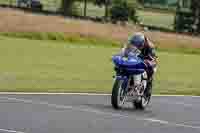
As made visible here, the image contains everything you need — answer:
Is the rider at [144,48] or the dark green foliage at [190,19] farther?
the dark green foliage at [190,19]

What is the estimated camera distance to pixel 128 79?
17297 mm

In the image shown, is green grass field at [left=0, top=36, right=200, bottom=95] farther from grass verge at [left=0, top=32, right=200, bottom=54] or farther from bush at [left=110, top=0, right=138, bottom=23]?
bush at [left=110, top=0, right=138, bottom=23]

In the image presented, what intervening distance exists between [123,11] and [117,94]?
59226 mm

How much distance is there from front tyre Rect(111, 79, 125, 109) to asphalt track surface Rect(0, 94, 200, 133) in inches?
7.1

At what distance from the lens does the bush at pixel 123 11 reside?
75438mm

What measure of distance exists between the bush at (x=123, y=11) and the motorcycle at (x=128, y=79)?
185ft

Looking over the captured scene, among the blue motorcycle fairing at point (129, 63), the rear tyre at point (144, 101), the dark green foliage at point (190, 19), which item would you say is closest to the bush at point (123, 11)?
the dark green foliage at point (190, 19)

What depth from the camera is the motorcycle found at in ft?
55.9

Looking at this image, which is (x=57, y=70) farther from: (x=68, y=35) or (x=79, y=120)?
(x=68, y=35)

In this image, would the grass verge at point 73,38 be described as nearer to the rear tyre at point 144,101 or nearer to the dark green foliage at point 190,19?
the dark green foliage at point 190,19

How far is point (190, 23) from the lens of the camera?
7950 centimetres

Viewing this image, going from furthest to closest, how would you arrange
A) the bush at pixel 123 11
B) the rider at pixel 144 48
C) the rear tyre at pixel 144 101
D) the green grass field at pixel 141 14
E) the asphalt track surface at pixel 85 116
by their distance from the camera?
the green grass field at pixel 141 14
the bush at pixel 123 11
the rear tyre at pixel 144 101
the rider at pixel 144 48
the asphalt track surface at pixel 85 116

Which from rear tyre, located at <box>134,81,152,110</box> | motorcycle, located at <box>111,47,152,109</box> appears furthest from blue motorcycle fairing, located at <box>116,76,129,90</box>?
rear tyre, located at <box>134,81,152,110</box>

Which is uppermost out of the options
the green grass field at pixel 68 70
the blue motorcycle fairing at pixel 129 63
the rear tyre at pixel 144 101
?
the blue motorcycle fairing at pixel 129 63
